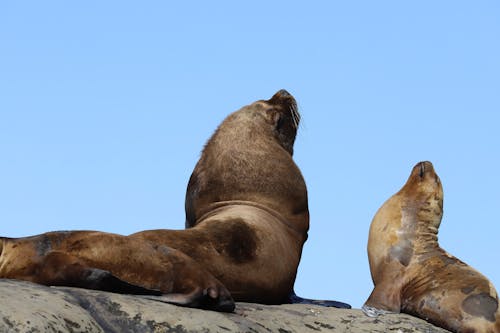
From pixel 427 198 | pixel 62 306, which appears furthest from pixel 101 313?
pixel 427 198

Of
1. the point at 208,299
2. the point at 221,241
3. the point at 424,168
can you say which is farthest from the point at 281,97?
the point at 208,299

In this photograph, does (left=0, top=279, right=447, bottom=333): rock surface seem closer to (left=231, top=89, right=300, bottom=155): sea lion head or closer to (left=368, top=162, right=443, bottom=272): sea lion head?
(left=368, top=162, right=443, bottom=272): sea lion head

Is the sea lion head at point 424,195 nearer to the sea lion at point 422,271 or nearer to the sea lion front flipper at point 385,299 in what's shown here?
the sea lion at point 422,271

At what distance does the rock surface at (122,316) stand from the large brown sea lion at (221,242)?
0.30 m

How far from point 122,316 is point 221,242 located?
221cm

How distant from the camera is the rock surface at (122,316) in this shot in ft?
22.4

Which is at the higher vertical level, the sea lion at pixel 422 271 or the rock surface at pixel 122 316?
the sea lion at pixel 422 271

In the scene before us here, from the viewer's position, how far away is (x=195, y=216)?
11109 millimetres

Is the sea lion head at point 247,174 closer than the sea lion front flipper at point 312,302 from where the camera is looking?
No

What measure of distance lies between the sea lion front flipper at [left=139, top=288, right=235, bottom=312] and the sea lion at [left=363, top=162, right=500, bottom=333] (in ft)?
6.53

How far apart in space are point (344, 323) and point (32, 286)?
2.96 meters

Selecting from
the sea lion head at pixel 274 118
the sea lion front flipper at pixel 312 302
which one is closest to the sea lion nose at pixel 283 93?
the sea lion head at pixel 274 118

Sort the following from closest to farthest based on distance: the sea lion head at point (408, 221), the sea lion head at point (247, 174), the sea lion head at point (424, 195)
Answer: the sea lion head at point (247, 174) → the sea lion head at point (408, 221) → the sea lion head at point (424, 195)

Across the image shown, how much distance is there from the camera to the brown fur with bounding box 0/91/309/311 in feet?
27.7
